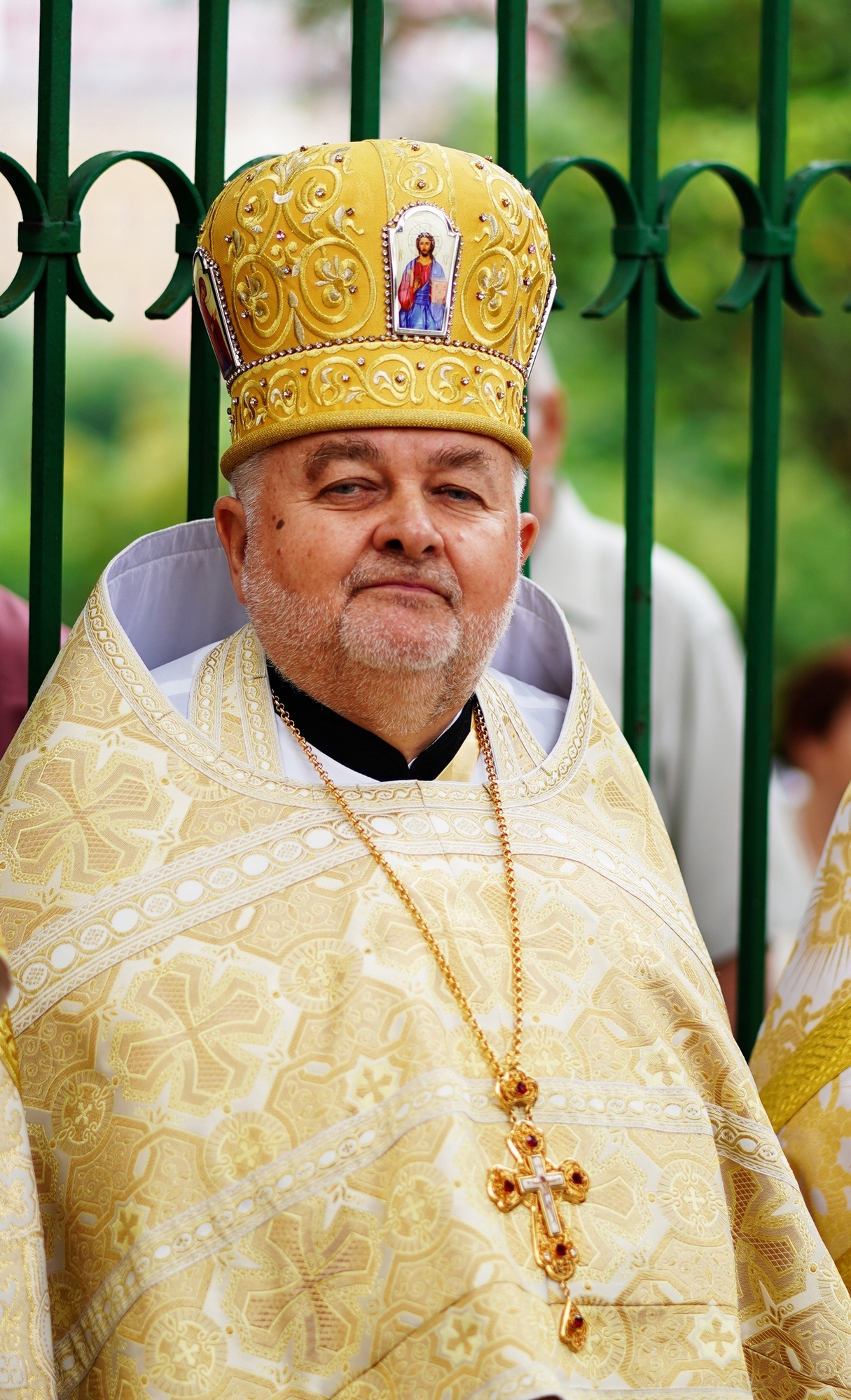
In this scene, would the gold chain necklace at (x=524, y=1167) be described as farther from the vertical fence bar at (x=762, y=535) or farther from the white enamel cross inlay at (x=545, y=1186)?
the vertical fence bar at (x=762, y=535)

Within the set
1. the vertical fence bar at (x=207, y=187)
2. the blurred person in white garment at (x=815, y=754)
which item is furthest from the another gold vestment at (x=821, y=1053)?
the blurred person in white garment at (x=815, y=754)

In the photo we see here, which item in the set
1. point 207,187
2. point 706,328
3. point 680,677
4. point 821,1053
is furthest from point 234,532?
point 706,328

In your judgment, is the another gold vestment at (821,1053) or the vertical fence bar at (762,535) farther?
the vertical fence bar at (762,535)

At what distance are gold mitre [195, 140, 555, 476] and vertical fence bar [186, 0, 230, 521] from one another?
0.32 m

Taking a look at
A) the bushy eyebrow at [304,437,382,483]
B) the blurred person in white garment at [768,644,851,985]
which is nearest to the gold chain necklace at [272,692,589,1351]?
the bushy eyebrow at [304,437,382,483]

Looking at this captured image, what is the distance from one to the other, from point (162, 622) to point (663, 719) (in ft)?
8.40

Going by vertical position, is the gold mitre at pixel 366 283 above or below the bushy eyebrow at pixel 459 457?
above

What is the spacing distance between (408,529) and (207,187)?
868 mm

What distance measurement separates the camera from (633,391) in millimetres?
3387

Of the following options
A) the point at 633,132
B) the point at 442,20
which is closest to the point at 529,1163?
the point at 633,132

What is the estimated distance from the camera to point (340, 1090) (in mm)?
2445

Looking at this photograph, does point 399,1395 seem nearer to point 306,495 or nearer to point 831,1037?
point 831,1037

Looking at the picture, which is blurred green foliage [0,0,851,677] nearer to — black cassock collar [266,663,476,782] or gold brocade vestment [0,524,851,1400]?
black cassock collar [266,663,476,782]

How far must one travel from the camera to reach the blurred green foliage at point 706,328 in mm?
9438
